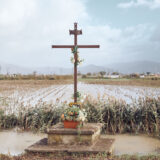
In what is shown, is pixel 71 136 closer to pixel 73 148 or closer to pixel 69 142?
pixel 69 142

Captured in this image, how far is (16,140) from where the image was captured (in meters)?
10.6

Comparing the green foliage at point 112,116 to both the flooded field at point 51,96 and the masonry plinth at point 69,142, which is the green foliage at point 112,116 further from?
the masonry plinth at point 69,142

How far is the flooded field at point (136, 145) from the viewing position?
30.3ft

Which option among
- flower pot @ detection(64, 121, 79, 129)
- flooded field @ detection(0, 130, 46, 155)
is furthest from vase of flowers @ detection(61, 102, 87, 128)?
flooded field @ detection(0, 130, 46, 155)

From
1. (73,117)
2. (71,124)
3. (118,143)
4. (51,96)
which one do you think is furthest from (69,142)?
(51,96)

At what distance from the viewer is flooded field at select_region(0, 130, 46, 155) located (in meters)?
9.46

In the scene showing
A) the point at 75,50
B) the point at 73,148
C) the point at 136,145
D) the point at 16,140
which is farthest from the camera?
the point at 16,140

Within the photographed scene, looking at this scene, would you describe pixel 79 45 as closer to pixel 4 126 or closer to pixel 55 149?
pixel 55 149

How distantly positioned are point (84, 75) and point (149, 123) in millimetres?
68356

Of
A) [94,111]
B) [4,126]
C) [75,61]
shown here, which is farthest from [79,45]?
[4,126]

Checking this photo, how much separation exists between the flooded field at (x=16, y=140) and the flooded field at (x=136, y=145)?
8.43 feet

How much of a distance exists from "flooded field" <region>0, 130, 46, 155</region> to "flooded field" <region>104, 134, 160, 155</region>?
2.57 m

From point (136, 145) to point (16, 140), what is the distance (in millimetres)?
3685

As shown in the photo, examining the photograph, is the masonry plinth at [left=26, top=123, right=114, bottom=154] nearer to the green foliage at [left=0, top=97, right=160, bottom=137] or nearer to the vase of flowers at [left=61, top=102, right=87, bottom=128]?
the vase of flowers at [left=61, top=102, right=87, bottom=128]
